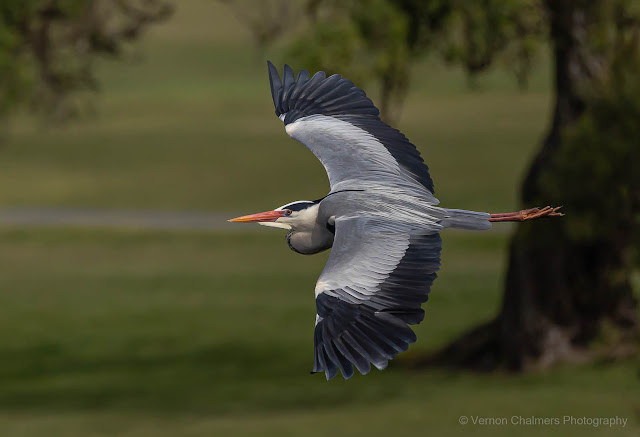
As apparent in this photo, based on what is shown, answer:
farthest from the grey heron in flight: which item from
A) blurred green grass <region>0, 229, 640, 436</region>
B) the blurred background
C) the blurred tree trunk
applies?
blurred green grass <region>0, 229, 640, 436</region>

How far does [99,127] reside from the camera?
7850cm

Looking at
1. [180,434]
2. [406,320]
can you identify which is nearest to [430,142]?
[180,434]

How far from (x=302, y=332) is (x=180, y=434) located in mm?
8895

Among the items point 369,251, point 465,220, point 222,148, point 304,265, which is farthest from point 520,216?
point 222,148

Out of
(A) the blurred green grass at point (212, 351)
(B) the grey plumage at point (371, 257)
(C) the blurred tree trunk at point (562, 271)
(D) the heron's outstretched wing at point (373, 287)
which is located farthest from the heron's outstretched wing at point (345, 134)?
(A) the blurred green grass at point (212, 351)

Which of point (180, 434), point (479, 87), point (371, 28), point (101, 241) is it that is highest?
point (371, 28)

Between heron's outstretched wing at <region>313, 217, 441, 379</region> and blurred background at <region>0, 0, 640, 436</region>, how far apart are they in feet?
26.7

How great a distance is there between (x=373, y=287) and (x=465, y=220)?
1.19 feet

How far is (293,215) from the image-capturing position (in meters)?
3.66

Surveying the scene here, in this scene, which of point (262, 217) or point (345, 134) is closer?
point (262, 217)

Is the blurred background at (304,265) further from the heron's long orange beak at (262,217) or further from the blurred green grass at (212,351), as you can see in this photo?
the heron's long orange beak at (262,217)

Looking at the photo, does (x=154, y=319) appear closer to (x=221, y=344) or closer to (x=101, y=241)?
(x=221, y=344)

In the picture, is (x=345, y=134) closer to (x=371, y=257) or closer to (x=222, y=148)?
(x=371, y=257)

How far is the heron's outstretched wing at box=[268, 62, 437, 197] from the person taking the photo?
394 centimetres
